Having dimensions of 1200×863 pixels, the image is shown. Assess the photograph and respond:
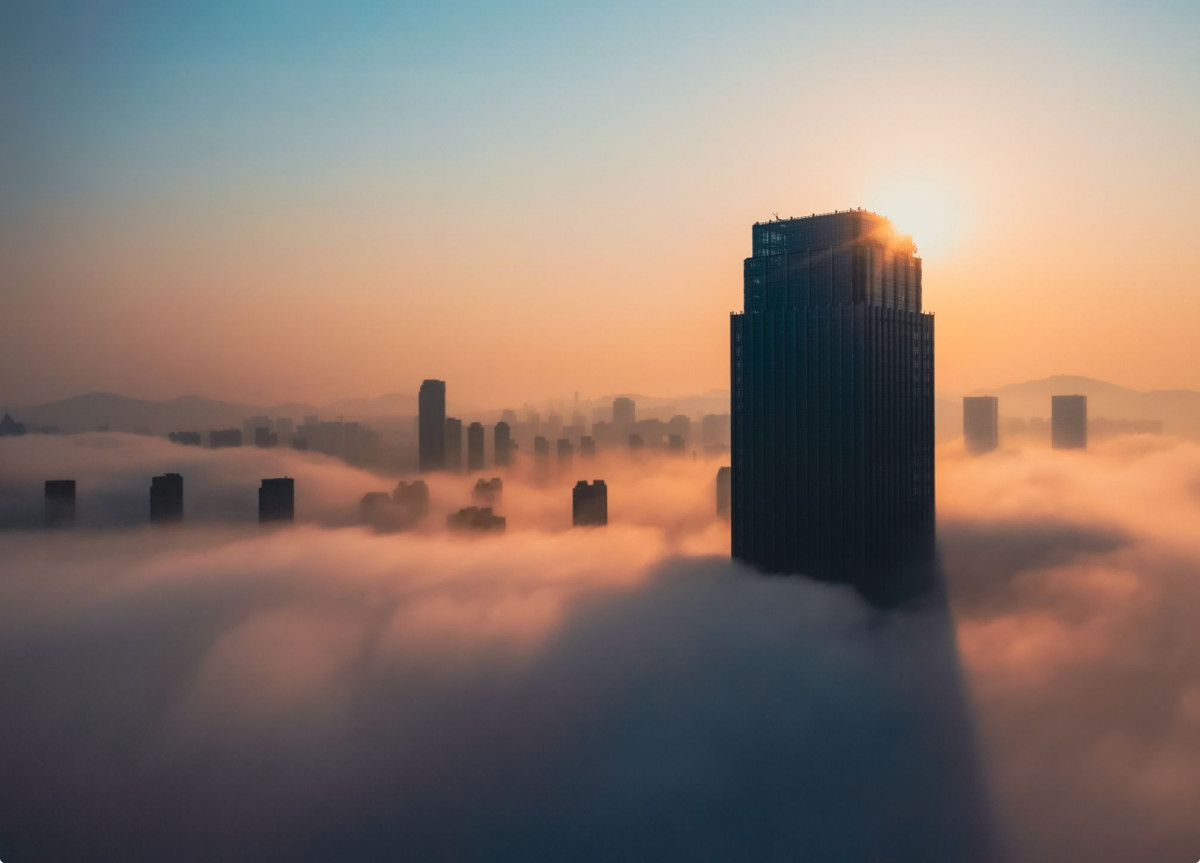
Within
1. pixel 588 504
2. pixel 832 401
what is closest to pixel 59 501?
pixel 588 504

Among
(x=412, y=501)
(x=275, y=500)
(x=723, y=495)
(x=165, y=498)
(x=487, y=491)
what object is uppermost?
(x=165, y=498)

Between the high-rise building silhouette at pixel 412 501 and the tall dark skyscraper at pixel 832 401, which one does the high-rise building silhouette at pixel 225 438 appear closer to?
the high-rise building silhouette at pixel 412 501

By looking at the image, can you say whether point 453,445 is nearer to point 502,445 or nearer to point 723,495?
point 502,445

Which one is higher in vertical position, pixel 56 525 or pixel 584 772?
pixel 56 525

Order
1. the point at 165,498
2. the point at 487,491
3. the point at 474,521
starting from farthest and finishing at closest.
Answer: the point at 487,491 → the point at 474,521 → the point at 165,498

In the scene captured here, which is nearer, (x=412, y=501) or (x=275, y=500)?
(x=275, y=500)

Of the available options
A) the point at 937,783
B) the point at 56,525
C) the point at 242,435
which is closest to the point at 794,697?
the point at 937,783

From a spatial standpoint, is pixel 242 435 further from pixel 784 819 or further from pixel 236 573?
pixel 784 819
